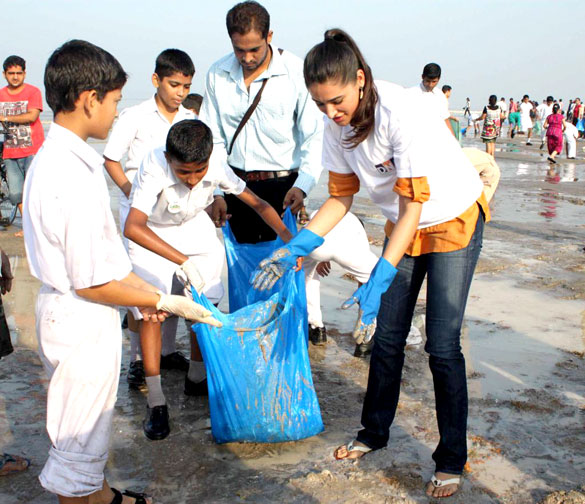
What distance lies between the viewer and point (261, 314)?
277 centimetres

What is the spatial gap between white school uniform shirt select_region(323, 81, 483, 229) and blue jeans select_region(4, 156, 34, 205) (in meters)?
5.17

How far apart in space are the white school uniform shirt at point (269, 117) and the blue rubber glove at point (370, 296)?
149 cm

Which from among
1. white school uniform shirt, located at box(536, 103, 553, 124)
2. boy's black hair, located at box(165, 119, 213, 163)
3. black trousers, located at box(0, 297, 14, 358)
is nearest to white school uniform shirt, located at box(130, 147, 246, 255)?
boy's black hair, located at box(165, 119, 213, 163)

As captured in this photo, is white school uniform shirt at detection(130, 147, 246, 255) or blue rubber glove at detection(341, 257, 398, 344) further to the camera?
white school uniform shirt at detection(130, 147, 246, 255)

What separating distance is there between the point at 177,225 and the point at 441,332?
146 cm

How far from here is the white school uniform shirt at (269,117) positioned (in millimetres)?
3783

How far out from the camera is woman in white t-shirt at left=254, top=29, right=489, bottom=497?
227 cm

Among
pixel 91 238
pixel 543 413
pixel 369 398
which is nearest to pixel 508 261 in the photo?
pixel 543 413

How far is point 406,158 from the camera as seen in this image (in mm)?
2271

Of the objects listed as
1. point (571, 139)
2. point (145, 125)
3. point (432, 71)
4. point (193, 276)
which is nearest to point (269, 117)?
point (145, 125)

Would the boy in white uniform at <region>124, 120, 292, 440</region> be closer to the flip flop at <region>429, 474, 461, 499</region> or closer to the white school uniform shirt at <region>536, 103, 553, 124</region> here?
the flip flop at <region>429, 474, 461, 499</region>

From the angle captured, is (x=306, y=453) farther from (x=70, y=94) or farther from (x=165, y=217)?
(x=70, y=94)

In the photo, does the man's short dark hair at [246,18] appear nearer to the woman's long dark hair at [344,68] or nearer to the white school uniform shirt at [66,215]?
the woman's long dark hair at [344,68]

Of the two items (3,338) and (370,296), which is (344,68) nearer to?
(370,296)
